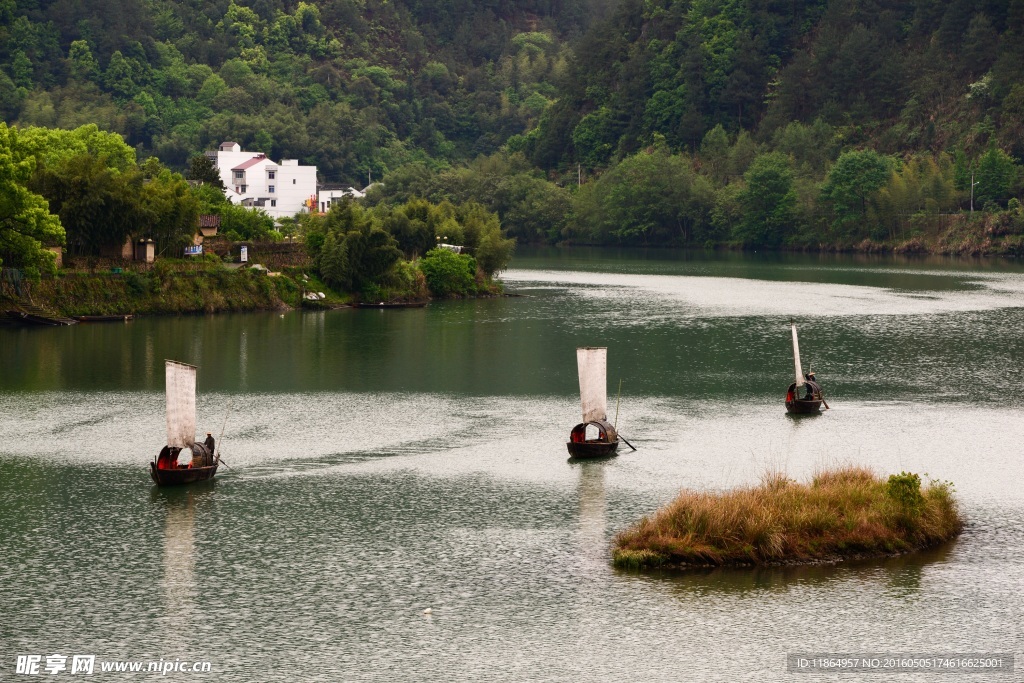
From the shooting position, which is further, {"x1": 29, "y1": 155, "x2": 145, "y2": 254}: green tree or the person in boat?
{"x1": 29, "y1": 155, "x2": 145, "y2": 254}: green tree

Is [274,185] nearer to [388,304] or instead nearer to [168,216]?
[388,304]

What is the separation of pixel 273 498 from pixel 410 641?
10375 millimetres

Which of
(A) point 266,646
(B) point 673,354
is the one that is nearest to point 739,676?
(A) point 266,646

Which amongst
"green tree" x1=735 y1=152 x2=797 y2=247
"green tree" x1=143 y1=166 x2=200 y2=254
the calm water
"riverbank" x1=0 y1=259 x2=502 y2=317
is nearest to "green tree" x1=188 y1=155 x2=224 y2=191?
"green tree" x1=143 y1=166 x2=200 y2=254

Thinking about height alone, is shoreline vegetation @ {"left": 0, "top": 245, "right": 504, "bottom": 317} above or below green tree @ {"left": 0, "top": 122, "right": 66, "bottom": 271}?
below

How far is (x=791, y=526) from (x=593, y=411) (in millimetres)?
10565

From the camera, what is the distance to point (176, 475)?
35000 millimetres

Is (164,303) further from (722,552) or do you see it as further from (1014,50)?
(1014,50)

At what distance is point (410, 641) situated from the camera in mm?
24672

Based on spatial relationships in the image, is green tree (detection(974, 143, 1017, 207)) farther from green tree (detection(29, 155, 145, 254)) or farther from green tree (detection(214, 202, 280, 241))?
green tree (detection(29, 155, 145, 254))

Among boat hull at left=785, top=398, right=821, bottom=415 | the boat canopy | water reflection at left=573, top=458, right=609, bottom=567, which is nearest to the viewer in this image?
water reflection at left=573, top=458, right=609, bottom=567

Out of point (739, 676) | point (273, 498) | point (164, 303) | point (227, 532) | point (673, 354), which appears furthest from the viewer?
point (164, 303)

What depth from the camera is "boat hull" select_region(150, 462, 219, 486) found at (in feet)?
115

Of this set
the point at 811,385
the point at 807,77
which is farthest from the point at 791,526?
the point at 807,77
